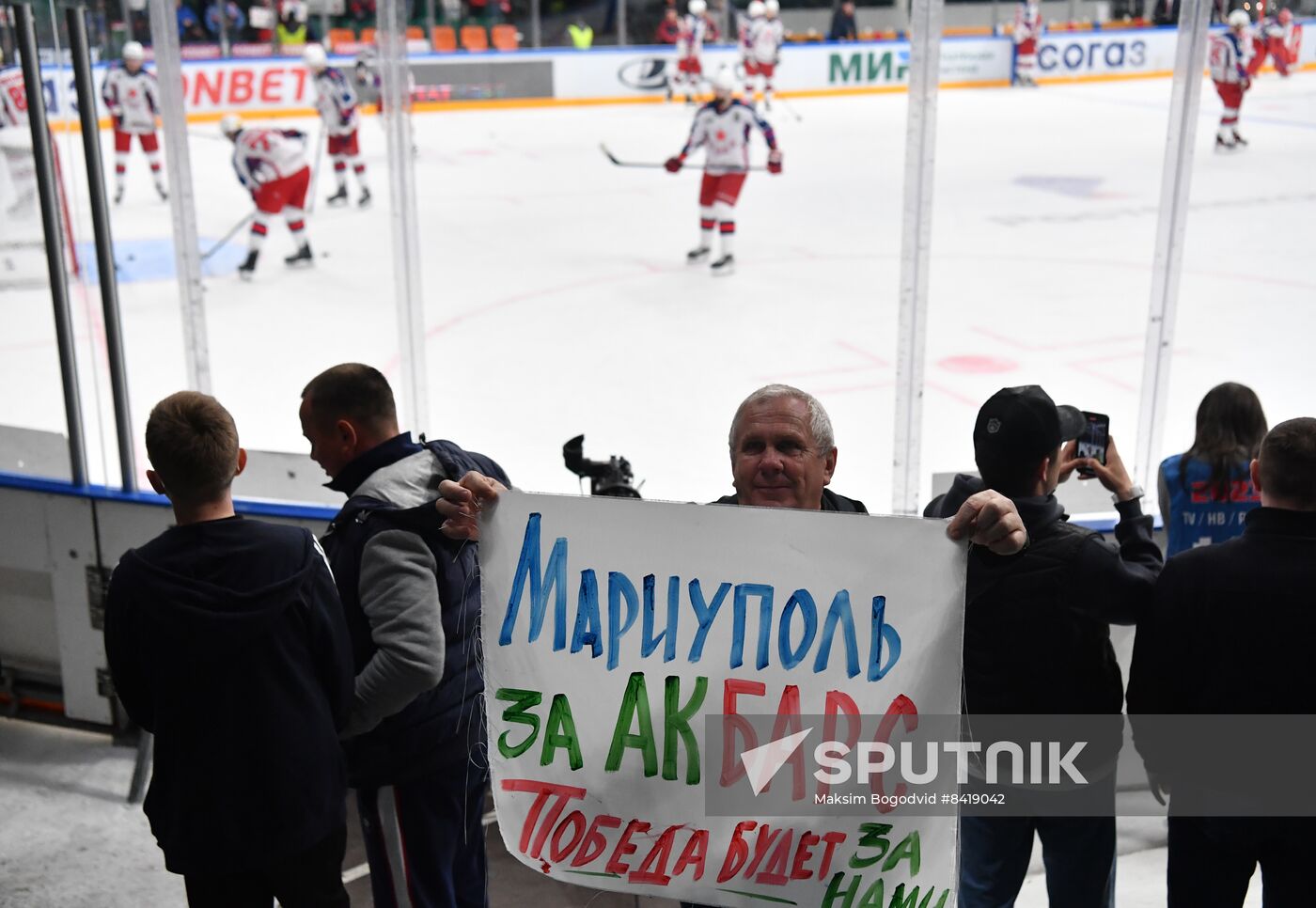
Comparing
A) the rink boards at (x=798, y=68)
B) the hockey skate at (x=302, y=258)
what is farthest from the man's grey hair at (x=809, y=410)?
the rink boards at (x=798, y=68)

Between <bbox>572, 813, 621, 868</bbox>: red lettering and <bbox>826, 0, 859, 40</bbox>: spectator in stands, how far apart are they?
16.5 m

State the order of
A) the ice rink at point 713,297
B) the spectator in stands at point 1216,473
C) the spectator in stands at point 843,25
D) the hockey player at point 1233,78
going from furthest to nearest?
the spectator in stands at point 843,25 < the hockey player at point 1233,78 < the ice rink at point 713,297 < the spectator in stands at point 1216,473

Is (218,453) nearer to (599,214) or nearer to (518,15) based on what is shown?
(599,214)

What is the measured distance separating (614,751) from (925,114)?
2407mm

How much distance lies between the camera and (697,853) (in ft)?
5.93

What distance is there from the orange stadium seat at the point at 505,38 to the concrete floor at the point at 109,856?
43.7ft

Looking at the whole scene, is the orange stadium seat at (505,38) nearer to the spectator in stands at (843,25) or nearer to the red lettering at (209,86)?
the red lettering at (209,86)

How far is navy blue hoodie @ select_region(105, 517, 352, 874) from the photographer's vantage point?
182 centimetres

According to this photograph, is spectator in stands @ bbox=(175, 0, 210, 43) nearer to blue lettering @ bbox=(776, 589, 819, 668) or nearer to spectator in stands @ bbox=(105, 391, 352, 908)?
spectator in stands @ bbox=(105, 391, 352, 908)

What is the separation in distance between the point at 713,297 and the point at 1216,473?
516 centimetres

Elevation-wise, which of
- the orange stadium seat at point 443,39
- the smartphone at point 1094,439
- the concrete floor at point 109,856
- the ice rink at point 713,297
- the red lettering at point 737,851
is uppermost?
the orange stadium seat at point 443,39

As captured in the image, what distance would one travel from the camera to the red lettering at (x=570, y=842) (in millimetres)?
1854

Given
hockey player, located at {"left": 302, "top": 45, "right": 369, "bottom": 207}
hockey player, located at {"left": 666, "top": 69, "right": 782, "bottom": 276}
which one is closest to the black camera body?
hockey player, located at {"left": 666, "top": 69, "right": 782, "bottom": 276}

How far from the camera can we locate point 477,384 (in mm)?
6117
